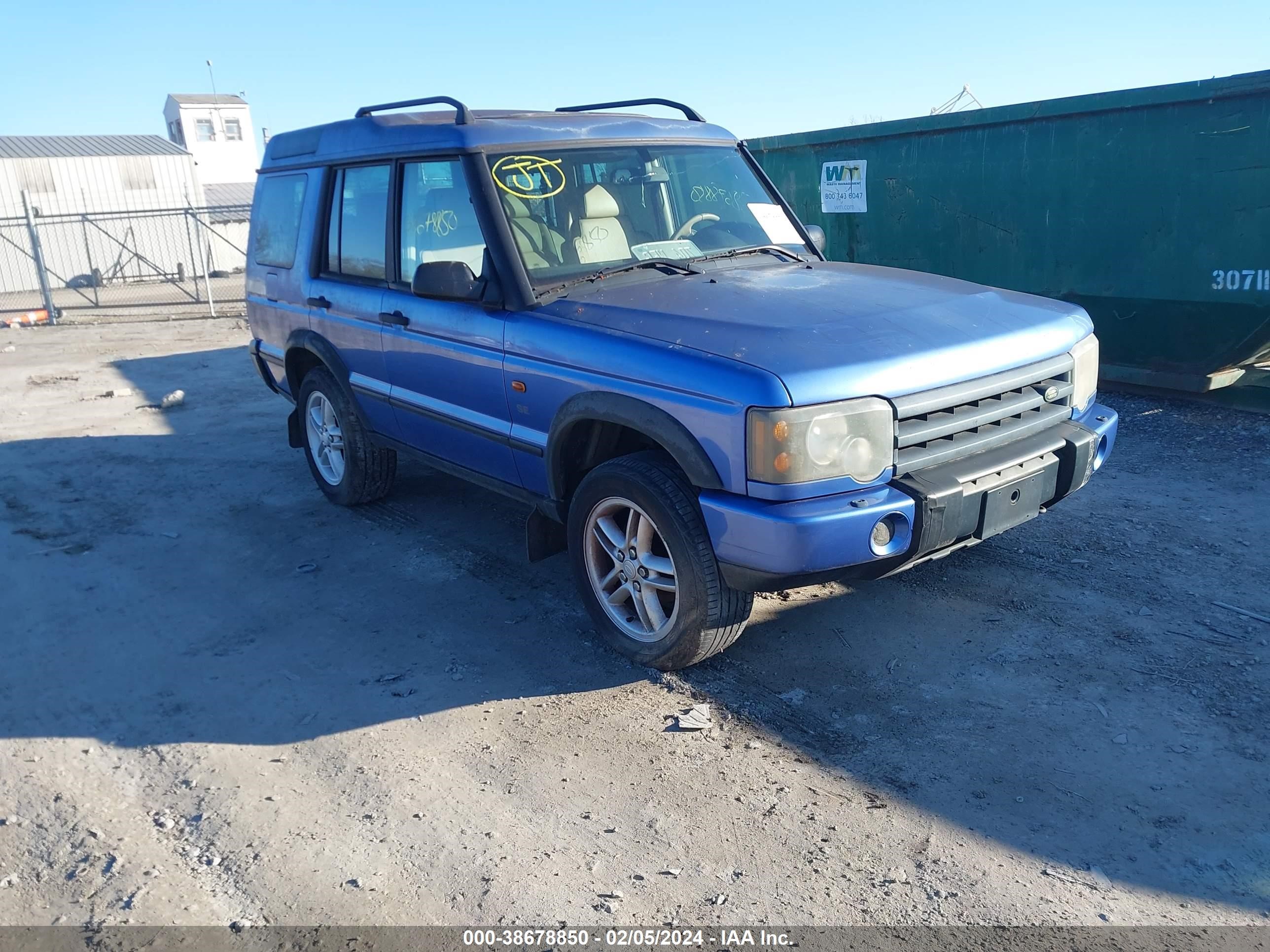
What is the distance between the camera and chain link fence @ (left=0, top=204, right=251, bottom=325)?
17469mm

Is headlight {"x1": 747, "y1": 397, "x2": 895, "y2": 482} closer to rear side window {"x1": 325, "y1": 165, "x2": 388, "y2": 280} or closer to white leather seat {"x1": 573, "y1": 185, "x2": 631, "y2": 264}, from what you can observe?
white leather seat {"x1": 573, "y1": 185, "x2": 631, "y2": 264}

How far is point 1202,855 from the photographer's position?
2686 mm

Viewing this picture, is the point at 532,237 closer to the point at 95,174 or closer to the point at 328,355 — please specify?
the point at 328,355

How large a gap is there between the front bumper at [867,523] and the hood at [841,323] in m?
0.33

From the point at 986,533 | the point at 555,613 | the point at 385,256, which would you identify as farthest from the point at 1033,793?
the point at 385,256

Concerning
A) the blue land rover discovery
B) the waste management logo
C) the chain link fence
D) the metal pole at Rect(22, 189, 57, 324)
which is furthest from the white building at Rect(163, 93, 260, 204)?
the blue land rover discovery

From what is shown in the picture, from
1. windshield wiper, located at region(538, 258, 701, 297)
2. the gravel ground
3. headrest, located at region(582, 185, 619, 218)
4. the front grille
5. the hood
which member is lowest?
the gravel ground

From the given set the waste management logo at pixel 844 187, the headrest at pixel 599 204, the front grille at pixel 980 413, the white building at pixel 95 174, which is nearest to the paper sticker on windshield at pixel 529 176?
the headrest at pixel 599 204

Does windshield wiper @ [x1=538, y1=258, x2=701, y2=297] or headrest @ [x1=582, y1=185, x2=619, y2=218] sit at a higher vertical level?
headrest @ [x1=582, y1=185, x2=619, y2=218]

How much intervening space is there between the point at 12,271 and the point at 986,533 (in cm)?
3092

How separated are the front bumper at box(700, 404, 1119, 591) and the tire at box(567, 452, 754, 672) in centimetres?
12

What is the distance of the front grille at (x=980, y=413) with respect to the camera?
3.32 m

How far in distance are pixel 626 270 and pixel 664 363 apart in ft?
3.04

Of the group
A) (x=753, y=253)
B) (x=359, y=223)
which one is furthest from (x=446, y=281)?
(x=753, y=253)
